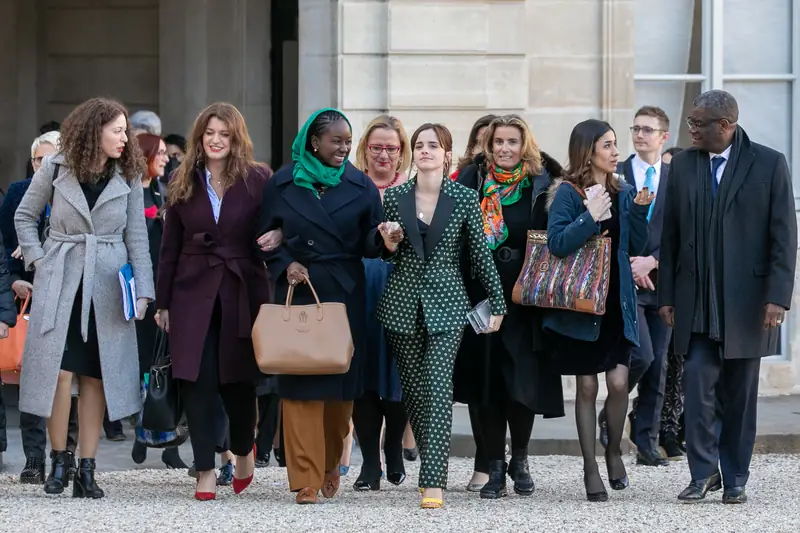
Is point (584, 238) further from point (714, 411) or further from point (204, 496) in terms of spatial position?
point (204, 496)

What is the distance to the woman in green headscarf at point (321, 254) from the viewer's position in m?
8.35

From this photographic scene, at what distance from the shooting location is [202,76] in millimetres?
15047

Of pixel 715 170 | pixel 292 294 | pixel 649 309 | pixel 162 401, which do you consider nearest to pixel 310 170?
pixel 292 294

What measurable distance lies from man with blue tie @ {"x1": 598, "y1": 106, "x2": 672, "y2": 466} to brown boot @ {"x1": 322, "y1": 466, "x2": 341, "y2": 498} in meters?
1.82

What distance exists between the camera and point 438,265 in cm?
838

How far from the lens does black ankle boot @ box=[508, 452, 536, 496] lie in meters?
8.86

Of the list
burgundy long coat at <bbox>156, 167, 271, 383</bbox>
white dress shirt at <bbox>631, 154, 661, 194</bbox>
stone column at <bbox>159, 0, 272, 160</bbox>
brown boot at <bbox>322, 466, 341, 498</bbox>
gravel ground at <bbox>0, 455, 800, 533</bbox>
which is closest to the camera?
gravel ground at <bbox>0, 455, 800, 533</bbox>

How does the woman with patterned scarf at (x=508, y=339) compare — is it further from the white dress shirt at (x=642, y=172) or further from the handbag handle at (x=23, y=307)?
the handbag handle at (x=23, y=307)

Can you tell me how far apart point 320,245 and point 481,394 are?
1099 mm

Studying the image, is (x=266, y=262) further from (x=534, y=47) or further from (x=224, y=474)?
(x=534, y=47)

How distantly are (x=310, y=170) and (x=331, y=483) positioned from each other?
1483mm

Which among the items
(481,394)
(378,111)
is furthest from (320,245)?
(378,111)

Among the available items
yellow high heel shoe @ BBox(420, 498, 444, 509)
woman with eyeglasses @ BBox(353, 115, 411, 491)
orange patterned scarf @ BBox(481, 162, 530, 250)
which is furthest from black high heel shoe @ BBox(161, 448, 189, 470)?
orange patterned scarf @ BBox(481, 162, 530, 250)

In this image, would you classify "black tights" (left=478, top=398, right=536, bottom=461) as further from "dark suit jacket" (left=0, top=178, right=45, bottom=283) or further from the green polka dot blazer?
"dark suit jacket" (left=0, top=178, right=45, bottom=283)
